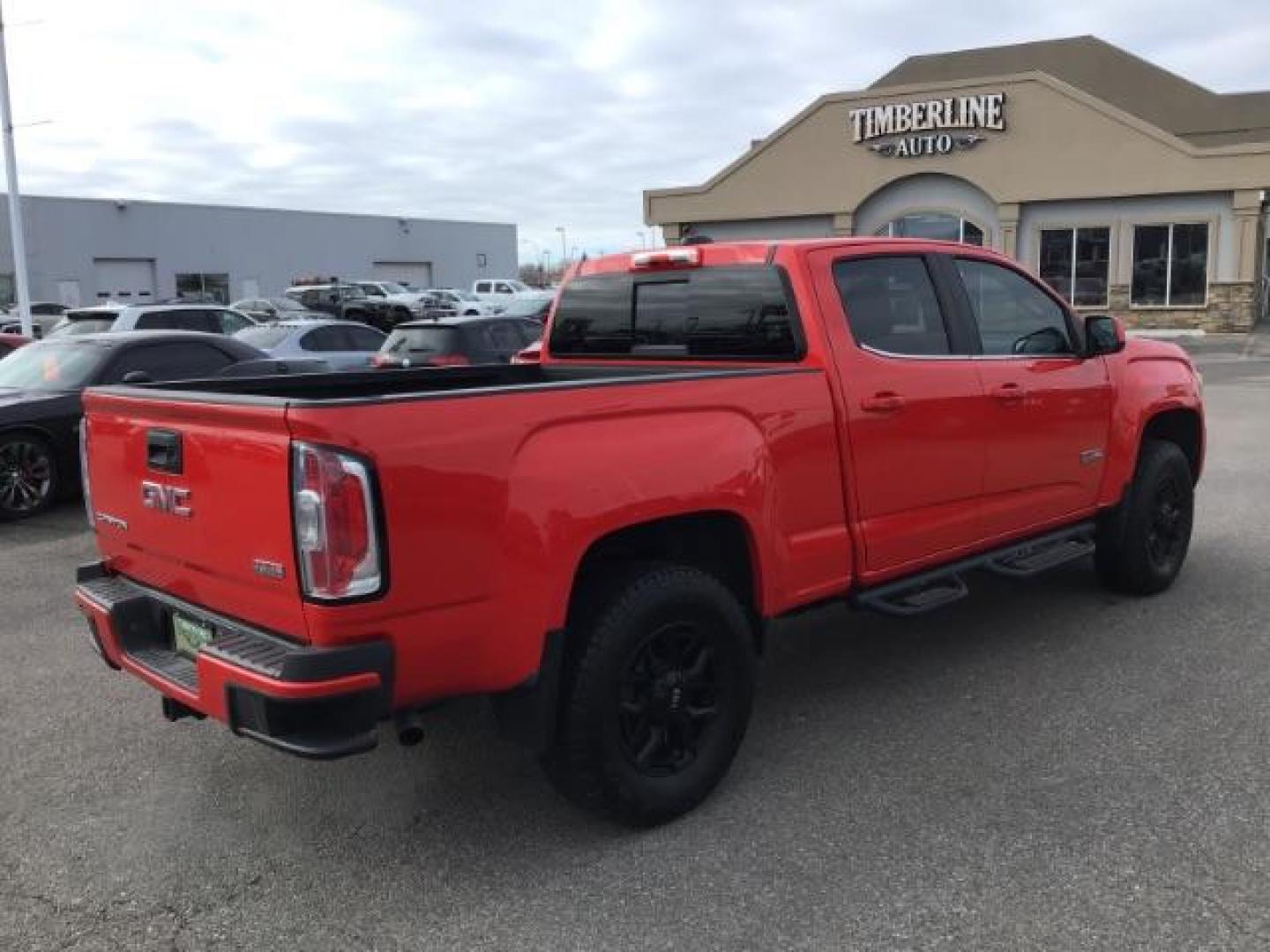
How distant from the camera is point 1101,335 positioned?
5.43 metres

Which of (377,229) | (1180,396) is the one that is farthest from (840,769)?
(377,229)

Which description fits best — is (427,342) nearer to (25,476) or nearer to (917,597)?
(25,476)

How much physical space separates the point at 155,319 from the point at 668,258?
1483cm

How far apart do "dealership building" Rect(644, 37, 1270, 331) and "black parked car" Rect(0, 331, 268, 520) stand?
24208 mm

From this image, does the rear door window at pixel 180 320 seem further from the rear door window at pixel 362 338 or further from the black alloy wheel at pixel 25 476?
the black alloy wheel at pixel 25 476

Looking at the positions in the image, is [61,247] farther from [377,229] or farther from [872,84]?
[872,84]

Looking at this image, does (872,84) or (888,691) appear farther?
(872,84)

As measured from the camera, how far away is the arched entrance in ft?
102

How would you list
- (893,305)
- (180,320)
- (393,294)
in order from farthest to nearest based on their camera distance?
(393,294)
(180,320)
(893,305)

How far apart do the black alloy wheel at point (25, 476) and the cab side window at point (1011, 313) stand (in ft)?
25.2

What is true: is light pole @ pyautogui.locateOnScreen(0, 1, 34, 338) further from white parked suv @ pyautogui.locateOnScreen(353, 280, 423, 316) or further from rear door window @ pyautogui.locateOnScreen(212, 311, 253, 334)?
white parked suv @ pyautogui.locateOnScreen(353, 280, 423, 316)

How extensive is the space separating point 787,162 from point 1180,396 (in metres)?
28.2

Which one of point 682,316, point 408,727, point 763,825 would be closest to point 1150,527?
point 682,316

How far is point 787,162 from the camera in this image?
32812mm
